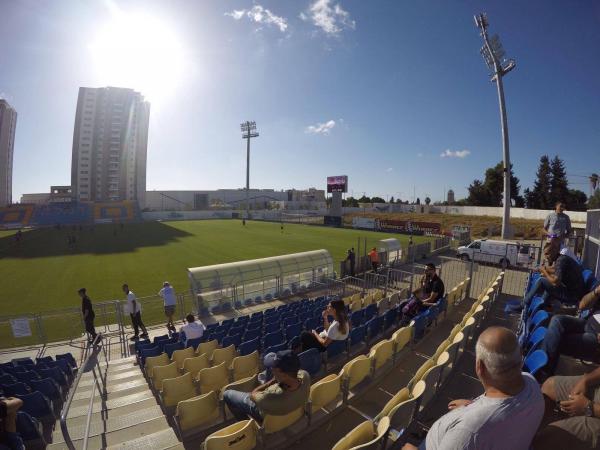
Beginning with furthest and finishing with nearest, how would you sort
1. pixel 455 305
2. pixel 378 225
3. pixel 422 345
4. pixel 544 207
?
pixel 544 207, pixel 378 225, pixel 455 305, pixel 422 345

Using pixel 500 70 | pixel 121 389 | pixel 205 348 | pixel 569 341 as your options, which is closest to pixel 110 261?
pixel 121 389

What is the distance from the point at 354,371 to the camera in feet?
16.0

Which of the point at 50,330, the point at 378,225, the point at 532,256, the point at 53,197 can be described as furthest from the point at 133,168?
the point at 532,256

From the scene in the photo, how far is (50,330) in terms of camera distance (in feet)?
40.8

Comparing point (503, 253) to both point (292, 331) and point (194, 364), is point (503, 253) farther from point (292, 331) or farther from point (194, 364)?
point (194, 364)

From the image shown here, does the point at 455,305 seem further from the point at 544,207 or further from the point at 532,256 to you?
the point at 544,207

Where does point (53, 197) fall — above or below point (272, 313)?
above

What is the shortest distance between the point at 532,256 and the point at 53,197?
93314mm

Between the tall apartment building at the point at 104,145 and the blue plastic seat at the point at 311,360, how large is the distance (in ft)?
371

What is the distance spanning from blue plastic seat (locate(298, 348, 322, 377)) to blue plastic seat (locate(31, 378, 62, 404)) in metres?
5.05

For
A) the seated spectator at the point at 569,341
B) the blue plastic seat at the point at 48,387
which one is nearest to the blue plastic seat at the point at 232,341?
the blue plastic seat at the point at 48,387

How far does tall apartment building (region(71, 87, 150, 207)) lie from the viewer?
104375 mm

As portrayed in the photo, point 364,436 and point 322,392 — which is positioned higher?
point 364,436

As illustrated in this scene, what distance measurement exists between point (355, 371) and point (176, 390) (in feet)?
9.91
